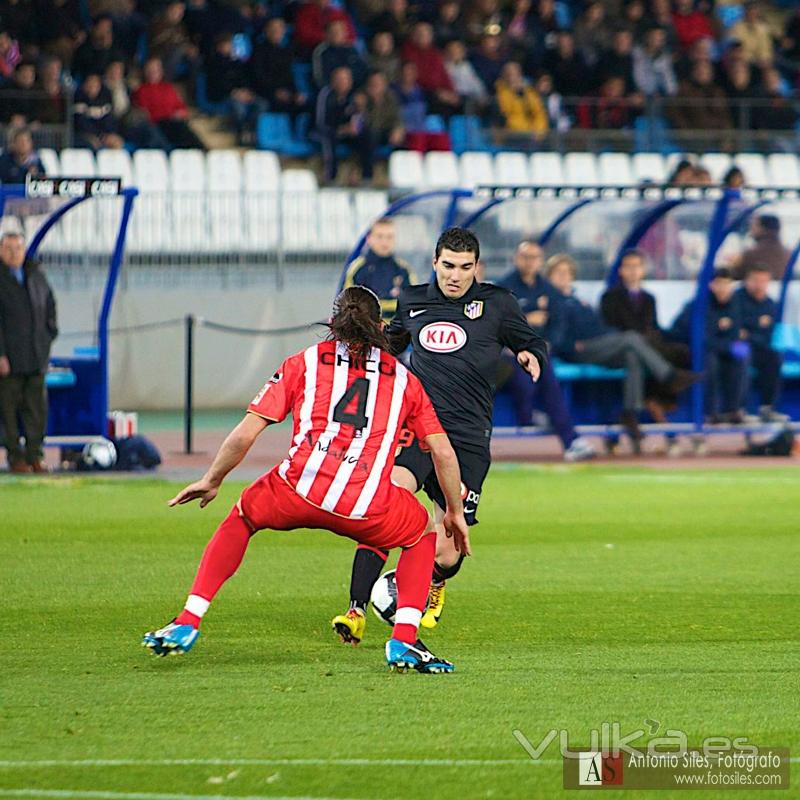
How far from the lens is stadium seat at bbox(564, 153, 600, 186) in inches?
960

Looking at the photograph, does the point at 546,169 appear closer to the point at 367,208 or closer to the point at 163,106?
the point at 367,208

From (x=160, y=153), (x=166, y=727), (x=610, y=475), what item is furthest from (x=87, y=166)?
(x=166, y=727)

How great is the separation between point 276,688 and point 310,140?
1773 cm

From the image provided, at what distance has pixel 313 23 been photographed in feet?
81.3

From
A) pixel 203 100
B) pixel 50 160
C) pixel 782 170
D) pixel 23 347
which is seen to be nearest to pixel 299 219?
pixel 203 100

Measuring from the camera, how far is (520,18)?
26.8 metres

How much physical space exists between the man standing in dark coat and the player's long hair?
8.79 meters

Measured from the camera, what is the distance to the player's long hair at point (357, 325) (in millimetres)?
6930

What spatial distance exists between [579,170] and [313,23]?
4429 mm

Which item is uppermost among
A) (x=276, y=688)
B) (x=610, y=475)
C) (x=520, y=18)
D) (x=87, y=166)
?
(x=520, y=18)

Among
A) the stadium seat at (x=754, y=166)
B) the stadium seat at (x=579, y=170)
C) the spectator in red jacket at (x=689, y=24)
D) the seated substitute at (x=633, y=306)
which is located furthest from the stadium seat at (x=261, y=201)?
the spectator in red jacket at (x=689, y=24)

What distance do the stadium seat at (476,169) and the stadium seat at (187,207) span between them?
3760 mm

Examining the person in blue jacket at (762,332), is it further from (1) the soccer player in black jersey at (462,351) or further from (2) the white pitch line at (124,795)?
(2) the white pitch line at (124,795)

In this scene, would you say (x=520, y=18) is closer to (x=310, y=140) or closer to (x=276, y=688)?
(x=310, y=140)
